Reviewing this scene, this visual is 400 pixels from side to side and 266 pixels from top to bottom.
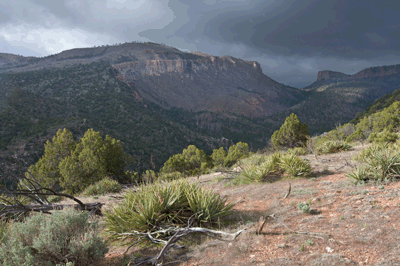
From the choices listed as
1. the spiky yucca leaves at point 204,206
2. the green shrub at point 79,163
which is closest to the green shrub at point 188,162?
the green shrub at point 79,163

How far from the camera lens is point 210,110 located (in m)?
159

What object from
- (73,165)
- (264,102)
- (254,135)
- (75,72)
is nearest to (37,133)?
(73,165)

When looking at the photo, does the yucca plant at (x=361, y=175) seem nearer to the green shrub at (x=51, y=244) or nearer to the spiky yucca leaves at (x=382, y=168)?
the spiky yucca leaves at (x=382, y=168)

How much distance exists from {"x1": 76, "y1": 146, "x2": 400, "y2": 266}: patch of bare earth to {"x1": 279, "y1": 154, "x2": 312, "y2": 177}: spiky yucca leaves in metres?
1.41

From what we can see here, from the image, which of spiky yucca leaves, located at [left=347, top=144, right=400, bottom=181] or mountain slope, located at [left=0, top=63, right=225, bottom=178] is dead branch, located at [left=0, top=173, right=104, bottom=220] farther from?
spiky yucca leaves, located at [left=347, top=144, right=400, bottom=181]

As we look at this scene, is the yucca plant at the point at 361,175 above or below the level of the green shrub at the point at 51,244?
above

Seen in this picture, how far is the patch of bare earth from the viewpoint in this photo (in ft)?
8.14

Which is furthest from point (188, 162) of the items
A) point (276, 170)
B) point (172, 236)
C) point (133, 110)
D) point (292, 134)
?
point (133, 110)

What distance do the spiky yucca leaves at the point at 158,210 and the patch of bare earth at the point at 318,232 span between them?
1.14 feet

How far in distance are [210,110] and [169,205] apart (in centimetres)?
15691

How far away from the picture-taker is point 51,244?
9.03 feet

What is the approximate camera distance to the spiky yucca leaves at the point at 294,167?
6.54 metres

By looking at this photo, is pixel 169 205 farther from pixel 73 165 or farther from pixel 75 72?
pixel 75 72

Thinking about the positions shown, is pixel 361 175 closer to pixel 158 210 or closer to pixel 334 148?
pixel 158 210
